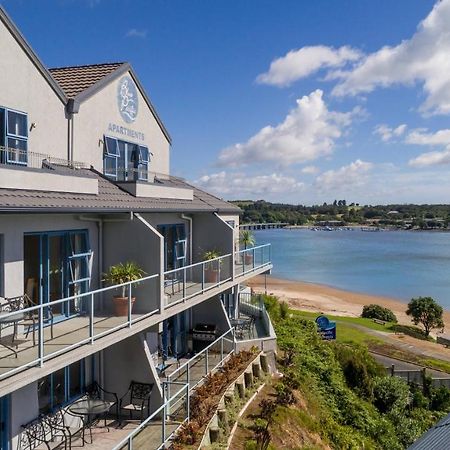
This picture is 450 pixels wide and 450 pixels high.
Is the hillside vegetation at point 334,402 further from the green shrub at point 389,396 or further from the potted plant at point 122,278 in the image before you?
the potted plant at point 122,278

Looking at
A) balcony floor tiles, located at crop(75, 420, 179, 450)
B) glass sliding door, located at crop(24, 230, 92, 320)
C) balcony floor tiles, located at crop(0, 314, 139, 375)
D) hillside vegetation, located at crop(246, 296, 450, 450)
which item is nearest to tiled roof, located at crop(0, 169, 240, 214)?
glass sliding door, located at crop(24, 230, 92, 320)

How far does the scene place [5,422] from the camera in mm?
9852

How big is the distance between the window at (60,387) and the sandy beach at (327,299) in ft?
144

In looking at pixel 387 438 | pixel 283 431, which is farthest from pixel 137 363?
pixel 387 438

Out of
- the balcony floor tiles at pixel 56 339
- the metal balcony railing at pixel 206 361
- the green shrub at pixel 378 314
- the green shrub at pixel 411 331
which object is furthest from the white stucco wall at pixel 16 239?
the green shrub at pixel 378 314

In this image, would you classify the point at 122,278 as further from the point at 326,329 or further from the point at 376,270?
the point at 376,270

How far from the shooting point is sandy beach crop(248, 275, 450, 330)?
183ft

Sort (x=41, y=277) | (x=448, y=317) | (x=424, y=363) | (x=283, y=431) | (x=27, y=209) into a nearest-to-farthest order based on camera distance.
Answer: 1. (x=27, y=209)
2. (x=41, y=277)
3. (x=283, y=431)
4. (x=424, y=363)
5. (x=448, y=317)

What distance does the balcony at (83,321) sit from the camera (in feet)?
27.2

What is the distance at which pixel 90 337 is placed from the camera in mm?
9844

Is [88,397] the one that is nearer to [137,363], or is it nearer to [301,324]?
[137,363]

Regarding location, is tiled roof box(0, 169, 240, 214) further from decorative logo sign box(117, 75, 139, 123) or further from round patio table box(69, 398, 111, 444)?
round patio table box(69, 398, 111, 444)

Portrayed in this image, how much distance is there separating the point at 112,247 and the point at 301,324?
15.5 m

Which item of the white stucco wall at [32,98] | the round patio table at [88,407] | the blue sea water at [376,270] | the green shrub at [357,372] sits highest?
the white stucco wall at [32,98]
